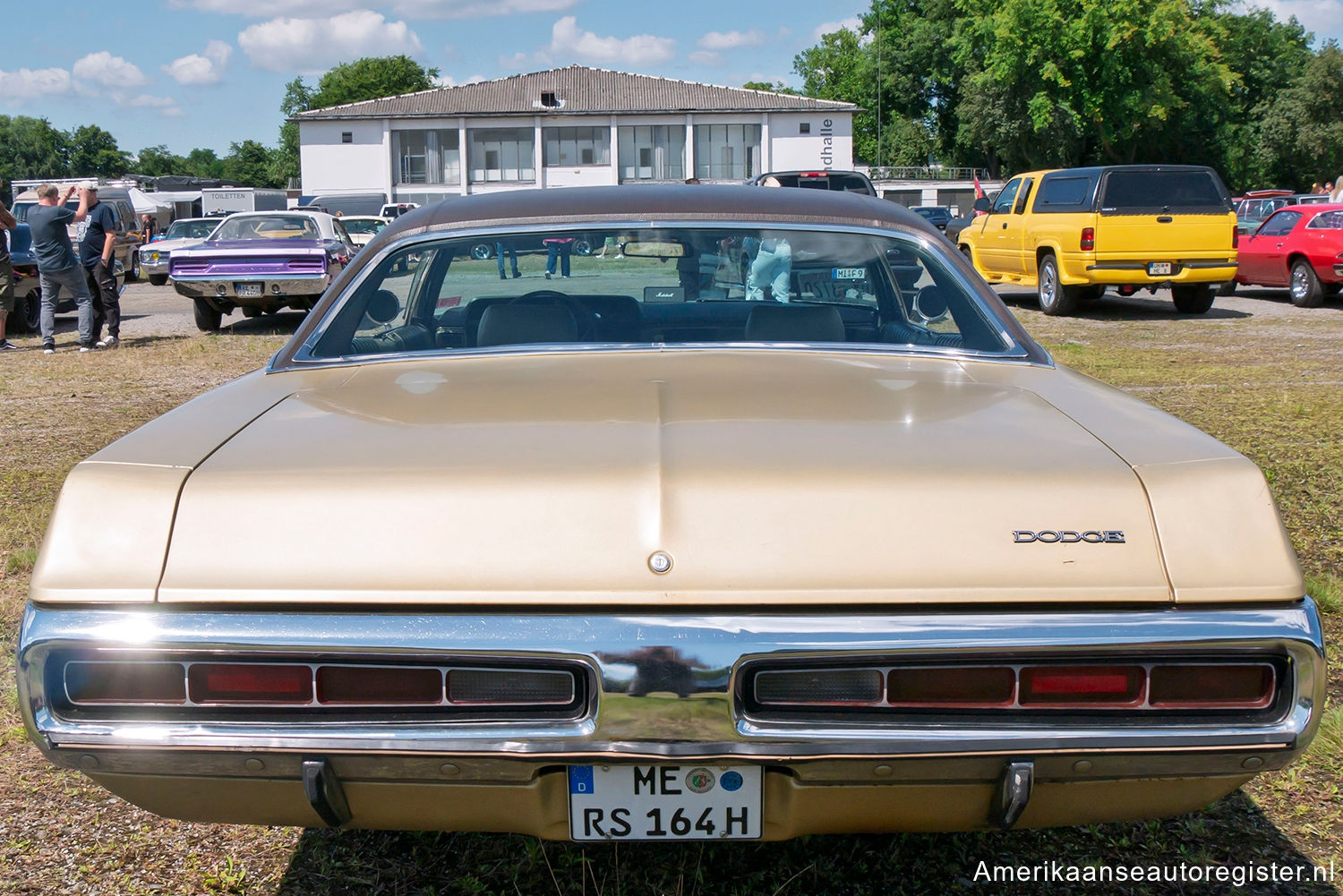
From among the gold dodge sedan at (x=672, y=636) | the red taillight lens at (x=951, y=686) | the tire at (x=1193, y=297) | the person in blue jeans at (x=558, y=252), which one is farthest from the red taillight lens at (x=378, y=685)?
the tire at (x=1193, y=297)

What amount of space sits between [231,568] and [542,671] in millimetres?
512

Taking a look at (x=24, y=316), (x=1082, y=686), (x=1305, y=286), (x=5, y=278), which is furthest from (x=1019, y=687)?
(x=1305, y=286)

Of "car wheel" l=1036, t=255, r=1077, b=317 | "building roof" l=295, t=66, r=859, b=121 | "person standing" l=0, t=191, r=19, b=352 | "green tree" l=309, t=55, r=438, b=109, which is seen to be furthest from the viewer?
"green tree" l=309, t=55, r=438, b=109

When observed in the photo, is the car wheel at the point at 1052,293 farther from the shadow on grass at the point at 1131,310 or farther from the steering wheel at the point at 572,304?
the steering wheel at the point at 572,304

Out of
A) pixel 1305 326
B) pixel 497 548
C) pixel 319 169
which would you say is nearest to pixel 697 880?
pixel 497 548

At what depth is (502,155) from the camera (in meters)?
61.7

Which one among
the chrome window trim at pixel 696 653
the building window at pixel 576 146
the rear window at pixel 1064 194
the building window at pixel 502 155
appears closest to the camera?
the chrome window trim at pixel 696 653

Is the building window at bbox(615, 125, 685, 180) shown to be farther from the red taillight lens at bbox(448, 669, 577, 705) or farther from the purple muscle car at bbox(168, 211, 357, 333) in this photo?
the red taillight lens at bbox(448, 669, 577, 705)

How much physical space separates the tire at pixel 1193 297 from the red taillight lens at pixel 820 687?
1424 centimetres

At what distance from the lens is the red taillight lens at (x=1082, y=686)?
6.22 ft

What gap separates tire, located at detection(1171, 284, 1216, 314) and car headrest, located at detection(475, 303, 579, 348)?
13.2 metres

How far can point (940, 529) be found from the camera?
73.9 inches

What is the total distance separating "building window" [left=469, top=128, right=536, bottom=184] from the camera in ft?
201

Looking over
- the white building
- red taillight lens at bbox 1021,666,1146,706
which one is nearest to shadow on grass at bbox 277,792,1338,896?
red taillight lens at bbox 1021,666,1146,706
